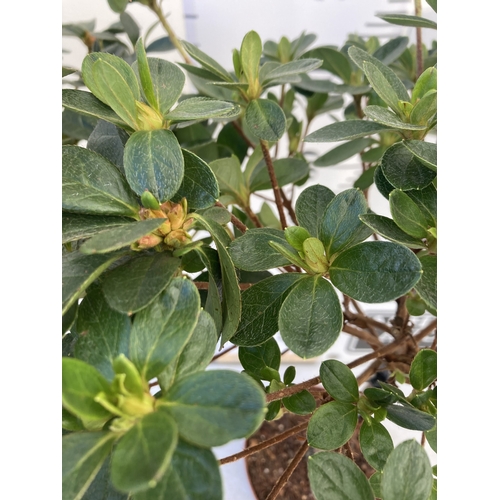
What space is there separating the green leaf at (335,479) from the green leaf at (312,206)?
0.22 m

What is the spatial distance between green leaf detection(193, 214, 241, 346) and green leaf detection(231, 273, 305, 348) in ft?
0.11

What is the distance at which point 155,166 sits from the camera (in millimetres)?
394

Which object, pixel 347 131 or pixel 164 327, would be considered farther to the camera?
pixel 347 131

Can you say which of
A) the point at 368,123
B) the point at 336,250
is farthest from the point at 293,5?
the point at 336,250

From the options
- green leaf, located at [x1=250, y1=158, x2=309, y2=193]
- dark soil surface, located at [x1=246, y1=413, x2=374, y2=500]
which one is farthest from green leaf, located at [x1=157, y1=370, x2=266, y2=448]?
dark soil surface, located at [x1=246, y1=413, x2=374, y2=500]

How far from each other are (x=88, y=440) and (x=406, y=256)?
0.27 metres

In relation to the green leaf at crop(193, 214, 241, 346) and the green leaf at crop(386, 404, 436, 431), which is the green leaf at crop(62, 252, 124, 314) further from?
the green leaf at crop(386, 404, 436, 431)

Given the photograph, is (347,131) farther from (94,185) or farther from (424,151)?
(94,185)

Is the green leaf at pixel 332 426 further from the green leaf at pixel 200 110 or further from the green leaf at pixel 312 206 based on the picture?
the green leaf at pixel 200 110

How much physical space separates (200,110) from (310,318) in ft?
0.69

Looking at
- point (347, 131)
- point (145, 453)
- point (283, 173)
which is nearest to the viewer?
point (145, 453)

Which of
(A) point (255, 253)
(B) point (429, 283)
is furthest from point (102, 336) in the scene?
(B) point (429, 283)
